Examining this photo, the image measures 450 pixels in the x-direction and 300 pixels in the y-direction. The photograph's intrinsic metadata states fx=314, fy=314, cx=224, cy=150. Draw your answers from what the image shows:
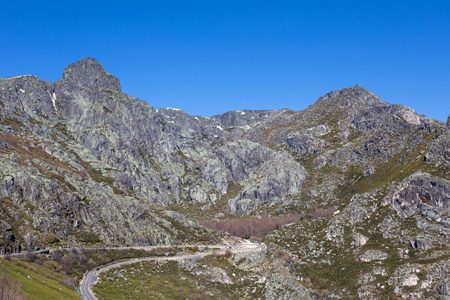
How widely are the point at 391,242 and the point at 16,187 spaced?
510 ft

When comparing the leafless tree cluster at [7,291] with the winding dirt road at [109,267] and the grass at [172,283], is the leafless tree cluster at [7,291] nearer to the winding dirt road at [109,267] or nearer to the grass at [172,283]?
the winding dirt road at [109,267]

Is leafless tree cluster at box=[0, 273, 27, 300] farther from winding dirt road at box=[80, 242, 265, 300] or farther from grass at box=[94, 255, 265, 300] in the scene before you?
grass at box=[94, 255, 265, 300]

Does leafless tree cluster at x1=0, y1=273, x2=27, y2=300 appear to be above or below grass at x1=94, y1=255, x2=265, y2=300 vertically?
above

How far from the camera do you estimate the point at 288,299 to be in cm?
10312

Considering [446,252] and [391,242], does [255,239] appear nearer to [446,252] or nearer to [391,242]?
[391,242]

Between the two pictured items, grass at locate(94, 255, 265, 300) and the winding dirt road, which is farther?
grass at locate(94, 255, 265, 300)

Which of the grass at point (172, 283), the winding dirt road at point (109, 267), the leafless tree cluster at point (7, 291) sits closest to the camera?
the leafless tree cluster at point (7, 291)

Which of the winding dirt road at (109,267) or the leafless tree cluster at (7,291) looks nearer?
the leafless tree cluster at (7,291)

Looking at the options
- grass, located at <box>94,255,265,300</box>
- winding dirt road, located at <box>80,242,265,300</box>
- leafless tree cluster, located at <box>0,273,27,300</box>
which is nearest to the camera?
leafless tree cluster, located at <box>0,273,27,300</box>

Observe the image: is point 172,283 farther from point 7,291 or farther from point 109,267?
point 7,291

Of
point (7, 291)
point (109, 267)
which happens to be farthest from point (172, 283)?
point (7, 291)

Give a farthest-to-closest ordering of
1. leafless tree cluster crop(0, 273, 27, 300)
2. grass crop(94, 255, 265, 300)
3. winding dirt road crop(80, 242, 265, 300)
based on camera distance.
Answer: grass crop(94, 255, 265, 300) < winding dirt road crop(80, 242, 265, 300) < leafless tree cluster crop(0, 273, 27, 300)

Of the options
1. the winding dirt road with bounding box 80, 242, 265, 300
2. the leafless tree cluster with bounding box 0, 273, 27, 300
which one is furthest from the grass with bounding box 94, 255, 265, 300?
the leafless tree cluster with bounding box 0, 273, 27, 300

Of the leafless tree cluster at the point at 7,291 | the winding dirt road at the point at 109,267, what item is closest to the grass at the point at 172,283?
the winding dirt road at the point at 109,267
